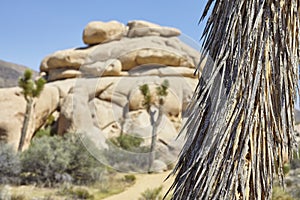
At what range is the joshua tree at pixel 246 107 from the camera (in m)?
2.25

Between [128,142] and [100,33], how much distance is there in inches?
527

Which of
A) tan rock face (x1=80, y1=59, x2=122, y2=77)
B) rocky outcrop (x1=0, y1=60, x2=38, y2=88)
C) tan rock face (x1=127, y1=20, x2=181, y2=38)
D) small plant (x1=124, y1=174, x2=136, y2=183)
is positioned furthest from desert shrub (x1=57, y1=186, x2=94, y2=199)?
rocky outcrop (x1=0, y1=60, x2=38, y2=88)

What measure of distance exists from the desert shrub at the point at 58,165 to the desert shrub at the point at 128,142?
6.03 meters

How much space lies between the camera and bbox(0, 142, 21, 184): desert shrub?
43.9 feet

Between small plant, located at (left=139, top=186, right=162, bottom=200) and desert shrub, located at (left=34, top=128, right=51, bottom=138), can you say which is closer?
small plant, located at (left=139, top=186, right=162, bottom=200)

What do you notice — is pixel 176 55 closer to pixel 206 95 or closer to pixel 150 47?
pixel 150 47

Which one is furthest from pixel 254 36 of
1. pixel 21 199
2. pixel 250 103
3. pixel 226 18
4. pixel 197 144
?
pixel 21 199

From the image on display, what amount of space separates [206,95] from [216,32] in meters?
0.51

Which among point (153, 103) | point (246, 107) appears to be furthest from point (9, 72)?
point (246, 107)

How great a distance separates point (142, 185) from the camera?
1512 centimetres

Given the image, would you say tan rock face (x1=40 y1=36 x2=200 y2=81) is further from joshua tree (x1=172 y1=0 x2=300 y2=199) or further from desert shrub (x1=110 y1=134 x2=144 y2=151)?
joshua tree (x1=172 y1=0 x2=300 y2=199)

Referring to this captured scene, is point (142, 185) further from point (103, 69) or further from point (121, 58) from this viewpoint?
point (121, 58)

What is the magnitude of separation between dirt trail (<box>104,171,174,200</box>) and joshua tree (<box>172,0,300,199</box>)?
32.9ft

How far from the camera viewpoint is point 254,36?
2.35 meters
